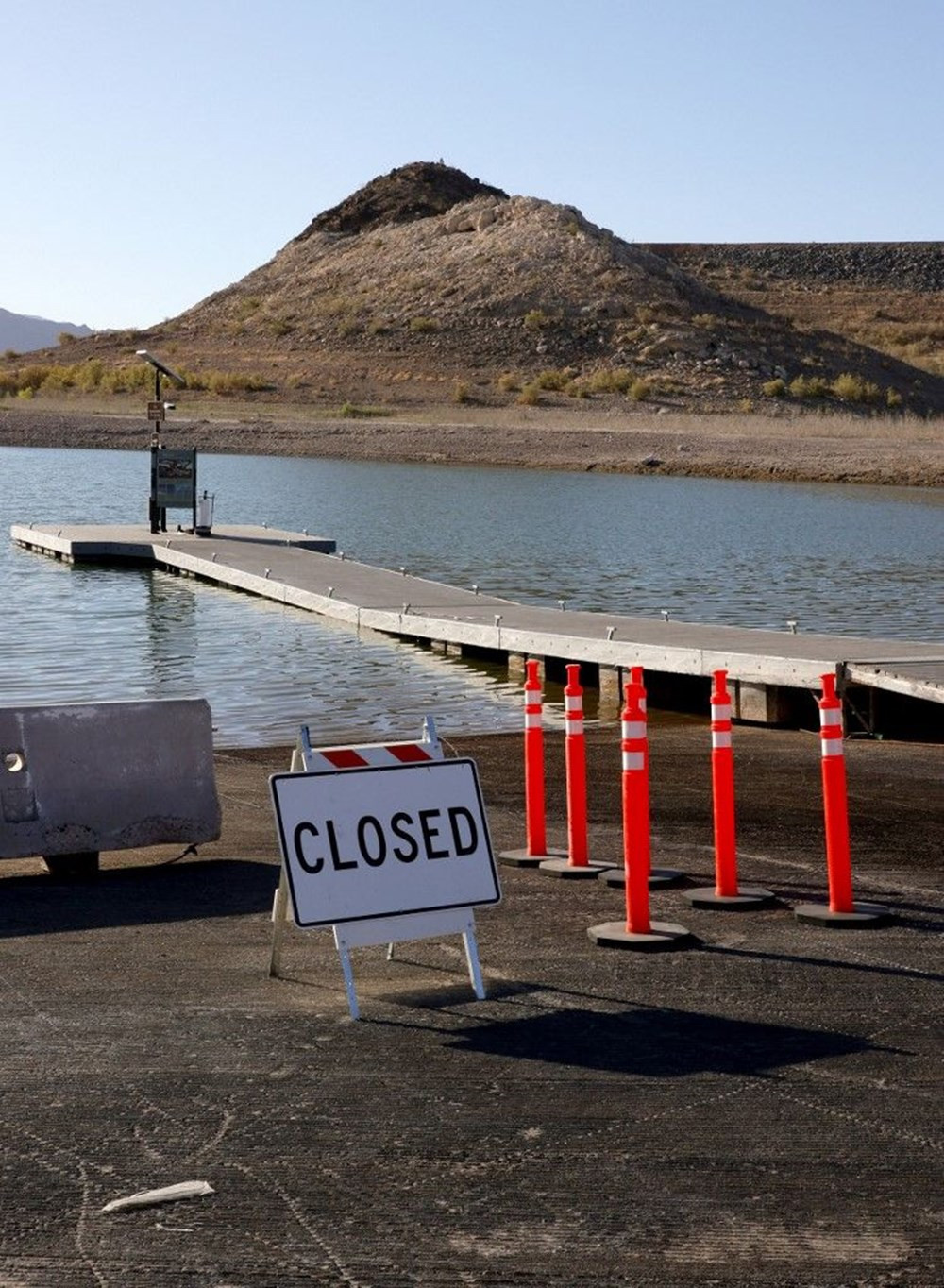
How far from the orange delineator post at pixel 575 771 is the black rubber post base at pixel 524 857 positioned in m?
0.20

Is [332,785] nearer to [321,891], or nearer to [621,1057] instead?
[321,891]

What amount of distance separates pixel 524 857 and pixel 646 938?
80.3 inches

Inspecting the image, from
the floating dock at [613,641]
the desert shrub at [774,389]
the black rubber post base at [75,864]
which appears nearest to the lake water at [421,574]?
Answer: the floating dock at [613,641]

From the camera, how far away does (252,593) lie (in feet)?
95.7

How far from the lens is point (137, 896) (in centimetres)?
993

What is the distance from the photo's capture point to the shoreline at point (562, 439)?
218 feet

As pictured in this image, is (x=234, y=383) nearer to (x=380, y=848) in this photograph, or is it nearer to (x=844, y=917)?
(x=844, y=917)

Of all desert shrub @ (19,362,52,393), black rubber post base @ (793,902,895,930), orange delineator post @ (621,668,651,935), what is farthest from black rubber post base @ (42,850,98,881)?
desert shrub @ (19,362,52,393)

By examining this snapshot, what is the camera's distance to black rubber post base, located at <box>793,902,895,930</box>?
9211mm

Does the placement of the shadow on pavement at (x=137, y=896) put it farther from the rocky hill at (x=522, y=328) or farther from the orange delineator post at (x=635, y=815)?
the rocky hill at (x=522, y=328)

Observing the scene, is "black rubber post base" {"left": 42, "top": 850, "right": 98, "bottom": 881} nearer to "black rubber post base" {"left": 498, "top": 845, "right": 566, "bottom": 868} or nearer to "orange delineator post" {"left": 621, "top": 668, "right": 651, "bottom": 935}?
"black rubber post base" {"left": 498, "top": 845, "right": 566, "bottom": 868}

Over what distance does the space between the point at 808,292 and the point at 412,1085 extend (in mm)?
137888

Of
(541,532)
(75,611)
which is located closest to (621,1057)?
(75,611)

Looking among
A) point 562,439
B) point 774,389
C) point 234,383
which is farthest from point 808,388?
point 562,439
